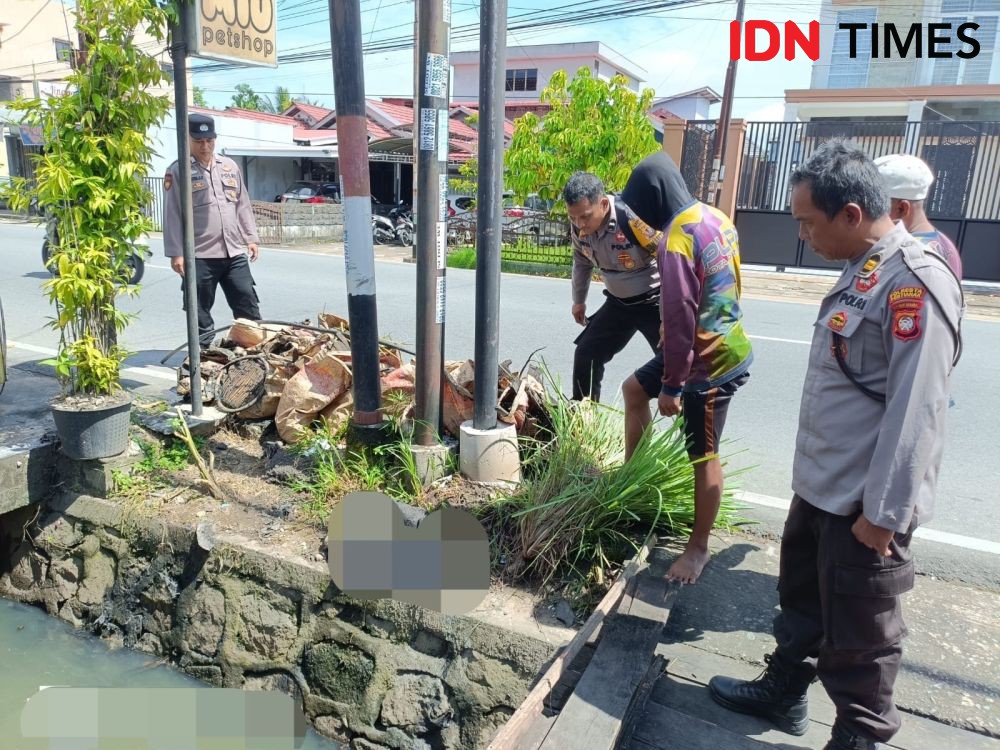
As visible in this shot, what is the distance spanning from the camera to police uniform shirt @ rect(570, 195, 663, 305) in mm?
3742

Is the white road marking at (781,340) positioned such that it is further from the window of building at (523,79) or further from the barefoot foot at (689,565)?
the window of building at (523,79)

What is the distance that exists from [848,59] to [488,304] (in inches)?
943

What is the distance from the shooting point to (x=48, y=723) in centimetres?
327

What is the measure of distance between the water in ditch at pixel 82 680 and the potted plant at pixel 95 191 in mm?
950

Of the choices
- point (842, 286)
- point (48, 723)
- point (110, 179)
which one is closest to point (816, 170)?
point (842, 286)

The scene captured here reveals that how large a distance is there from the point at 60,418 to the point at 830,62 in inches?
987

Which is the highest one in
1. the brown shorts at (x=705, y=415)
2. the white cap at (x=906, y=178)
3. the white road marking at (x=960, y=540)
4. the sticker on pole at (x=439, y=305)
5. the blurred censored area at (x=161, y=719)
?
the white cap at (x=906, y=178)

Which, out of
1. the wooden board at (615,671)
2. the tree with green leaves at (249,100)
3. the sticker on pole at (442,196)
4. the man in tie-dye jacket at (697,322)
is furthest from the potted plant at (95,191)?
the tree with green leaves at (249,100)

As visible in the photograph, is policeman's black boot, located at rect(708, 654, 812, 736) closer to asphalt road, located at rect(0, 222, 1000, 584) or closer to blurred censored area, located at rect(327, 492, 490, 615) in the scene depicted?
asphalt road, located at rect(0, 222, 1000, 584)

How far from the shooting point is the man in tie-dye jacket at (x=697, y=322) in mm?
2822

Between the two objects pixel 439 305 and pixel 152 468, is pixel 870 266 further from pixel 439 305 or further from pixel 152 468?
pixel 152 468

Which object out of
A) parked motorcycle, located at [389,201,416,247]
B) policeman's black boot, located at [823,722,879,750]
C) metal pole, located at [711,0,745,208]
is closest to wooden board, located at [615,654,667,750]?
policeman's black boot, located at [823,722,879,750]

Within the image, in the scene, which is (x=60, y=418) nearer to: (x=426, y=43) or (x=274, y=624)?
(x=274, y=624)

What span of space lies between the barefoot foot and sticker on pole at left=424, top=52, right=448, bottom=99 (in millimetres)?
2312
